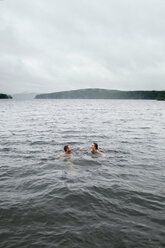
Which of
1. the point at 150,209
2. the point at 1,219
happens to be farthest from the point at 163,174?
the point at 1,219

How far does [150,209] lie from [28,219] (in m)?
5.16

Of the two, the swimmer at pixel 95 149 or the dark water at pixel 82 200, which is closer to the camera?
the dark water at pixel 82 200

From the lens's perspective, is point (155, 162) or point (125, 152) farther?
point (125, 152)

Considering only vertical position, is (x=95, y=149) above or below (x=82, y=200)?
above

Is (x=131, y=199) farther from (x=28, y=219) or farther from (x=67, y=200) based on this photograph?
(x=28, y=219)

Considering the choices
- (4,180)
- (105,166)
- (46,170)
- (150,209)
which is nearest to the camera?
(150,209)

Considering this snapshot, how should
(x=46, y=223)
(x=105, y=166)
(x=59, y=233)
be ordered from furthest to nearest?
(x=105, y=166) < (x=46, y=223) < (x=59, y=233)

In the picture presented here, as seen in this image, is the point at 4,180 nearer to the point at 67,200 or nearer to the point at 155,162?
the point at 67,200

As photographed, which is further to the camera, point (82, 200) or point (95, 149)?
point (95, 149)

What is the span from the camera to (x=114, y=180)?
11148 millimetres

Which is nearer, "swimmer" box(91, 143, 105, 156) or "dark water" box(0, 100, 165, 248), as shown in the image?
"dark water" box(0, 100, 165, 248)

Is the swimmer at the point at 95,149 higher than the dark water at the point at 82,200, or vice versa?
the swimmer at the point at 95,149

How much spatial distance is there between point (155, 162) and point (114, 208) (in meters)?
7.02

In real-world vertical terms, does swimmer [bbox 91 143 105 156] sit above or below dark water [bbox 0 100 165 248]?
above
